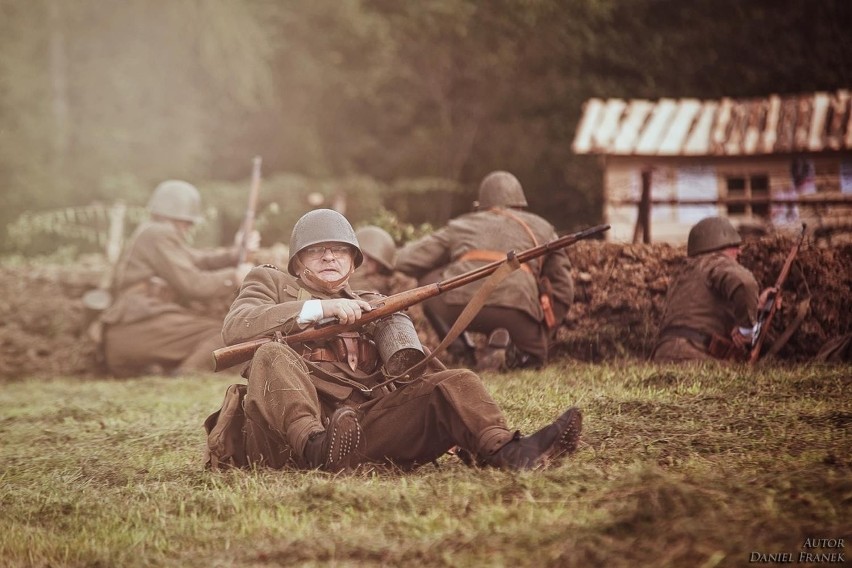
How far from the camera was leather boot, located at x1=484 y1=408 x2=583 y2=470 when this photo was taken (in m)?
5.10

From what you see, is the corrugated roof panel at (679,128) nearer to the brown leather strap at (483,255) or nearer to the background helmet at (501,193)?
the background helmet at (501,193)

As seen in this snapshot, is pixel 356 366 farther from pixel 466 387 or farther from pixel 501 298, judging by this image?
pixel 501 298

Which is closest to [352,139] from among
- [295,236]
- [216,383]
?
[216,383]

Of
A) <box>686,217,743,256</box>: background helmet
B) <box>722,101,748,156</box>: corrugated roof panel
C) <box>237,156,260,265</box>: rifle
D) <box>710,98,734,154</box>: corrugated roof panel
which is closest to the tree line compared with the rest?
<box>710,98,734,154</box>: corrugated roof panel

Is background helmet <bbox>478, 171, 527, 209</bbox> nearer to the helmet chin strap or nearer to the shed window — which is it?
the helmet chin strap

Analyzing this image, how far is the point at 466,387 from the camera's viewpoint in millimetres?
5371

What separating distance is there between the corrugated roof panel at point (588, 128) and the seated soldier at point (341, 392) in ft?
49.4

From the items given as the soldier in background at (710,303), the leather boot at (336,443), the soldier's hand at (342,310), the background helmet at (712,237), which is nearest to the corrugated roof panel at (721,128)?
the background helmet at (712,237)

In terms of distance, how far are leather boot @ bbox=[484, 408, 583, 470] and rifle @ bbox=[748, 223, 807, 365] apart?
13.0 ft

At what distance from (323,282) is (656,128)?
54.1 ft

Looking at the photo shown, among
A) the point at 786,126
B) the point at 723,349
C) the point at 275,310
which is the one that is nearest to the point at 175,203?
the point at 723,349

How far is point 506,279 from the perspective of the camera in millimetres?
9633

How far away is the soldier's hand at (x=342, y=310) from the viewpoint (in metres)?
5.60

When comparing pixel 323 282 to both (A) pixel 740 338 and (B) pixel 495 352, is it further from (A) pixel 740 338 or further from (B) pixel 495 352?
(A) pixel 740 338
